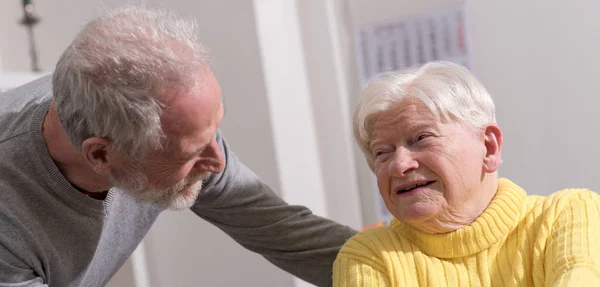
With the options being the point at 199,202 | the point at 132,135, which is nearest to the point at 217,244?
the point at 199,202

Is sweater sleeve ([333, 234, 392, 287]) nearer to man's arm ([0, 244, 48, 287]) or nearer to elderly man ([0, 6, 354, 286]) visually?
elderly man ([0, 6, 354, 286])

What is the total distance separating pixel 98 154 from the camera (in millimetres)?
1363

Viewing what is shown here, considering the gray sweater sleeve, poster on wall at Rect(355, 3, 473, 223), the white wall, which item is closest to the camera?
the gray sweater sleeve

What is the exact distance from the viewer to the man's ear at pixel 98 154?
4.36ft

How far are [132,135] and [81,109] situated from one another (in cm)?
10

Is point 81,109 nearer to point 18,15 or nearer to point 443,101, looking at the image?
point 443,101

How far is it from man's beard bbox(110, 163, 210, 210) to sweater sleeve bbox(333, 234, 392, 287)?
0.30 metres

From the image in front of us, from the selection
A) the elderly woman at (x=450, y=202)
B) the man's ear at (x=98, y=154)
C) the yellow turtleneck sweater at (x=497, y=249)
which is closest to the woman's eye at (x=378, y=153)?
the elderly woman at (x=450, y=202)

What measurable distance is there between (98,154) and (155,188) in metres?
0.12

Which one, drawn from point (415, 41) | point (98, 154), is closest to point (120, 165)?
point (98, 154)

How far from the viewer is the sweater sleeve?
1381 mm

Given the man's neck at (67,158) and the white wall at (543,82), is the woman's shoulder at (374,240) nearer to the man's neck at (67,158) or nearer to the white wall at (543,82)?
the man's neck at (67,158)

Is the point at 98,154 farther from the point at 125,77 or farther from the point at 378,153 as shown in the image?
the point at 378,153

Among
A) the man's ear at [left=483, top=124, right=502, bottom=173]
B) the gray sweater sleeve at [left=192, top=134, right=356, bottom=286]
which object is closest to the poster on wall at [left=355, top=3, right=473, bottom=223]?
the gray sweater sleeve at [left=192, top=134, right=356, bottom=286]
